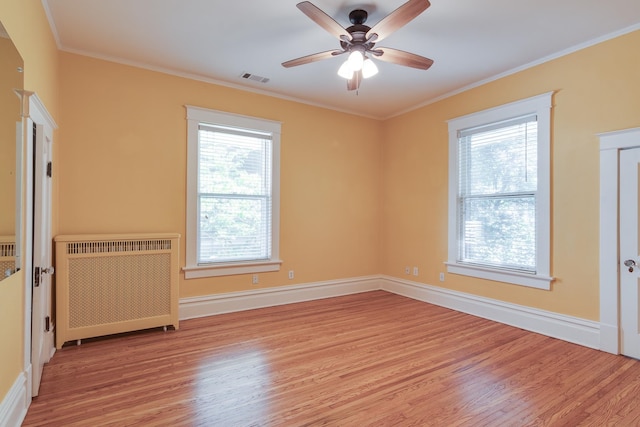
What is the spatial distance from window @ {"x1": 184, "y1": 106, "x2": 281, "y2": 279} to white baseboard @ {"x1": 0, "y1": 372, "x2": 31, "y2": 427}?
197cm

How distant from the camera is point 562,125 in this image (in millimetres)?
3465

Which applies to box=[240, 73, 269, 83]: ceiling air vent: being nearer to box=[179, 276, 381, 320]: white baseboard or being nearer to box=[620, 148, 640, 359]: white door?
box=[179, 276, 381, 320]: white baseboard

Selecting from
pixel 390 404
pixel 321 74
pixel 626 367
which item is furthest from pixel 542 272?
pixel 321 74

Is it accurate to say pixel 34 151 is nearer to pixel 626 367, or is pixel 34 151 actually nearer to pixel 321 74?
pixel 321 74

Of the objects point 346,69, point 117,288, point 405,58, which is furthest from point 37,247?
point 405,58

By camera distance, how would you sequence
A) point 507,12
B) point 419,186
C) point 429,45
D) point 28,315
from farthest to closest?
point 419,186
point 429,45
point 507,12
point 28,315

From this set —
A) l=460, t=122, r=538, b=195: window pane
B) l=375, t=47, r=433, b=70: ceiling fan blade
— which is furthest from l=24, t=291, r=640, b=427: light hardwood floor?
l=375, t=47, r=433, b=70: ceiling fan blade

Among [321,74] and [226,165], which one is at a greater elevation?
[321,74]

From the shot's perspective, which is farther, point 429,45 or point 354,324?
point 354,324

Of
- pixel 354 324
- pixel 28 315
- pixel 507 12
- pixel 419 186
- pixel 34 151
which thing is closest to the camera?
pixel 28 315

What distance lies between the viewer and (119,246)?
336 cm

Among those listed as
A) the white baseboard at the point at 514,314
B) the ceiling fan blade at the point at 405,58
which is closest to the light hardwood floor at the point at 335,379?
the white baseboard at the point at 514,314

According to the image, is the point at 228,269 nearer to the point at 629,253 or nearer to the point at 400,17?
the point at 400,17

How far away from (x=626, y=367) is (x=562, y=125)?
2253 millimetres
